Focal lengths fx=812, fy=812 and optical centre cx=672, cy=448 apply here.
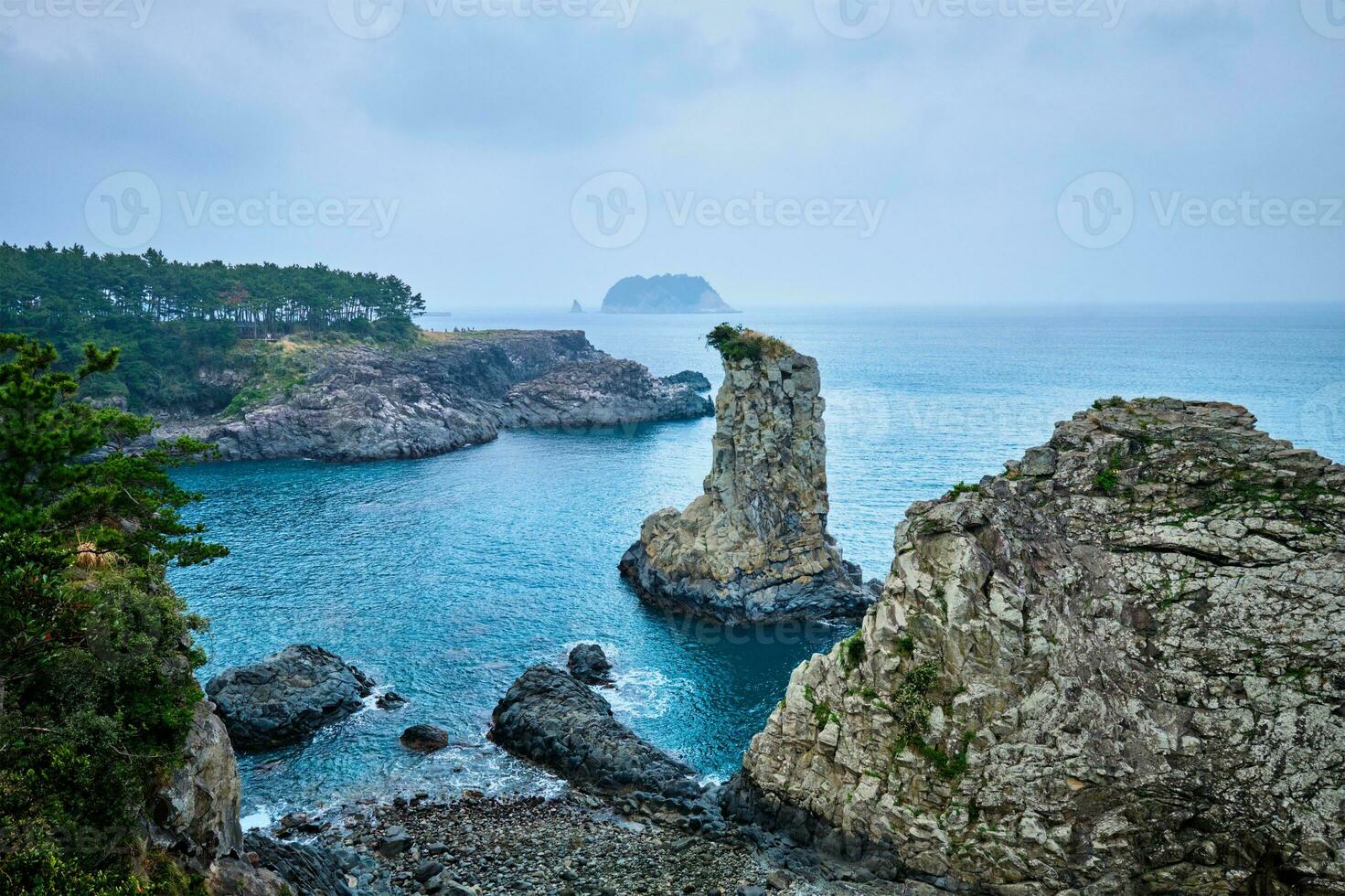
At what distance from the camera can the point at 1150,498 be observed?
102ft

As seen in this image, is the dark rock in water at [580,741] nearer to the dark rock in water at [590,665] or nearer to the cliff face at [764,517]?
the dark rock in water at [590,665]

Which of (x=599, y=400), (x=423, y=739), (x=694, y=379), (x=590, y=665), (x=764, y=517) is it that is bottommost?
(x=423, y=739)

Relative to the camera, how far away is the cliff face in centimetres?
6044

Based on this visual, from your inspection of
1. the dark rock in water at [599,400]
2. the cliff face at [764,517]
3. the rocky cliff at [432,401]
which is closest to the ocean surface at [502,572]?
the cliff face at [764,517]

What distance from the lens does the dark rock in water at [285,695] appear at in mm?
43438

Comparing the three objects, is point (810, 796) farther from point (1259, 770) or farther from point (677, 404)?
point (677, 404)

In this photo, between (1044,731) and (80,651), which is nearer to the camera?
(80,651)

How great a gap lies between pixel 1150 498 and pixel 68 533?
124 feet

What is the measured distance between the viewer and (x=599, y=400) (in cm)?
13862

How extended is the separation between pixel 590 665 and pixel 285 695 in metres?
17.5

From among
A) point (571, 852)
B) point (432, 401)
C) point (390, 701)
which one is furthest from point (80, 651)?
point (432, 401)

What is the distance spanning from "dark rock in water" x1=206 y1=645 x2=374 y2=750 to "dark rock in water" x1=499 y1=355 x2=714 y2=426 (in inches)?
3438

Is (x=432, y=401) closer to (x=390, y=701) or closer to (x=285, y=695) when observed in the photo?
(x=390, y=701)

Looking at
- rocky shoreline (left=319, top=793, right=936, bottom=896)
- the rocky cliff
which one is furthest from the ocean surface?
the rocky cliff
